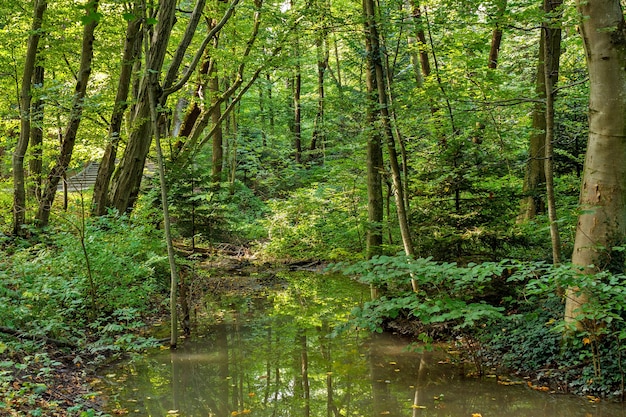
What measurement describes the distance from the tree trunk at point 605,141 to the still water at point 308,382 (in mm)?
1330

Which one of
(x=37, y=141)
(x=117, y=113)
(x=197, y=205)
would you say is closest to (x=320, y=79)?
(x=197, y=205)

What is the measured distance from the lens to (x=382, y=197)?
8.80 m

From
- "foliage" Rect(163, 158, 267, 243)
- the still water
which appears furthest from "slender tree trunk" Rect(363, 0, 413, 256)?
"foliage" Rect(163, 158, 267, 243)

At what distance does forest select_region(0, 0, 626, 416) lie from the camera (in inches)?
206

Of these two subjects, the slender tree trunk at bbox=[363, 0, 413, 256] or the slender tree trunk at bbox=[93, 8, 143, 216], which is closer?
the slender tree trunk at bbox=[363, 0, 413, 256]

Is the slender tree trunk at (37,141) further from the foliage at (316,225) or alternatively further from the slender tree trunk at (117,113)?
the foliage at (316,225)

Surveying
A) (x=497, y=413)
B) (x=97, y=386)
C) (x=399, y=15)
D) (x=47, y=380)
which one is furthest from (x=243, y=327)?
(x=399, y=15)

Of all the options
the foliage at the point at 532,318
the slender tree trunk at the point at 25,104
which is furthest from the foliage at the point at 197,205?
the foliage at the point at 532,318

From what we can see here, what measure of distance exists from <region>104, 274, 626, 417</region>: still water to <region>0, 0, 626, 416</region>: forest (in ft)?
1.34

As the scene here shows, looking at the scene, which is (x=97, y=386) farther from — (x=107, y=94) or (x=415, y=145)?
(x=107, y=94)

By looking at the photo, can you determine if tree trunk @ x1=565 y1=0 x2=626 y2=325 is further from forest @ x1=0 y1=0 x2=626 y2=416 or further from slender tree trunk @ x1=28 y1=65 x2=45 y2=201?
slender tree trunk @ x1=28 y1=65 x2=45 y2=201

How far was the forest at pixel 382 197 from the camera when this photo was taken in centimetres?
523

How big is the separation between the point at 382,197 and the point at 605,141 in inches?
157

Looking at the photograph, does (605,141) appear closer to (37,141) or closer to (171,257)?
(171,257)
